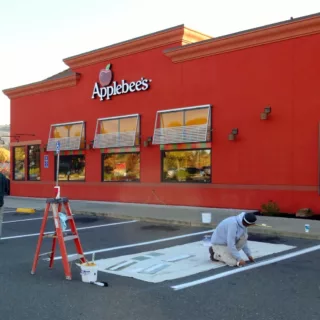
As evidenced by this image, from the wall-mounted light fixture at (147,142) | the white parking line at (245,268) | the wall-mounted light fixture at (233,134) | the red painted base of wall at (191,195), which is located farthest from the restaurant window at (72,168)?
the white parking line at (245,268)

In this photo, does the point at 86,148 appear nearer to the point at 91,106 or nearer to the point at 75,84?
the point at 91,106

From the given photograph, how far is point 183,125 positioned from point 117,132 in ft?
12.5

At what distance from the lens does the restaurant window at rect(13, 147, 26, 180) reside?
Answer: 25484 millimetres

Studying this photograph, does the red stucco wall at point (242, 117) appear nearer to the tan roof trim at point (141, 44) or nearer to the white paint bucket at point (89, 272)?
the tan roof trim at point (141, 44)

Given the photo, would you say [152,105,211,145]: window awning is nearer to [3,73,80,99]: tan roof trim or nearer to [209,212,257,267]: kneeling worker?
[3,73,80,99]: tan roof trim

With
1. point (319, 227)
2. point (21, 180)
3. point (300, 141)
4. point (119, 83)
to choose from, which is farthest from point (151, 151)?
point (21, 180)

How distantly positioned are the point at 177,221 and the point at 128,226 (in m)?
1.59

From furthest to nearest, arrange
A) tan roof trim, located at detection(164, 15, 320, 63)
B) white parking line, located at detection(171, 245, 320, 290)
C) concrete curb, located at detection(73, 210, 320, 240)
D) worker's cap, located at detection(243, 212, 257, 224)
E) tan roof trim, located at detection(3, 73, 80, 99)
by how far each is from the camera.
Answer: tan roof trim, located at detection(3, 73, 80, 99) → tan roof trim, located at detection(164, 15, 320, 63) → concrete curb, located at detection(73, 210, 320, 240) → worker's cap, located at detection(243, 212, 257, 224) → white parking line, located at detection(171, 245, 320, 290)

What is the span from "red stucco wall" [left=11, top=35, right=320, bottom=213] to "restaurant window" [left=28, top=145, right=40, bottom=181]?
484 cm

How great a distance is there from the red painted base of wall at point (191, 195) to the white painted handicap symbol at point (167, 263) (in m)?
5.29

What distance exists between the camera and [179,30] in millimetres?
17938

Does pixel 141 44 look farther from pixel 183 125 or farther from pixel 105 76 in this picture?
pixel 183 125

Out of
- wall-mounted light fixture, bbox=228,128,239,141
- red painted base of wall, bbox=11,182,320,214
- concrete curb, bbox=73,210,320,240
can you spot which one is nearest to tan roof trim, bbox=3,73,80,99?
red painted base of wall, bbox=11,182,320,214

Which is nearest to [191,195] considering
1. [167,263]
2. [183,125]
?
[183,125]
